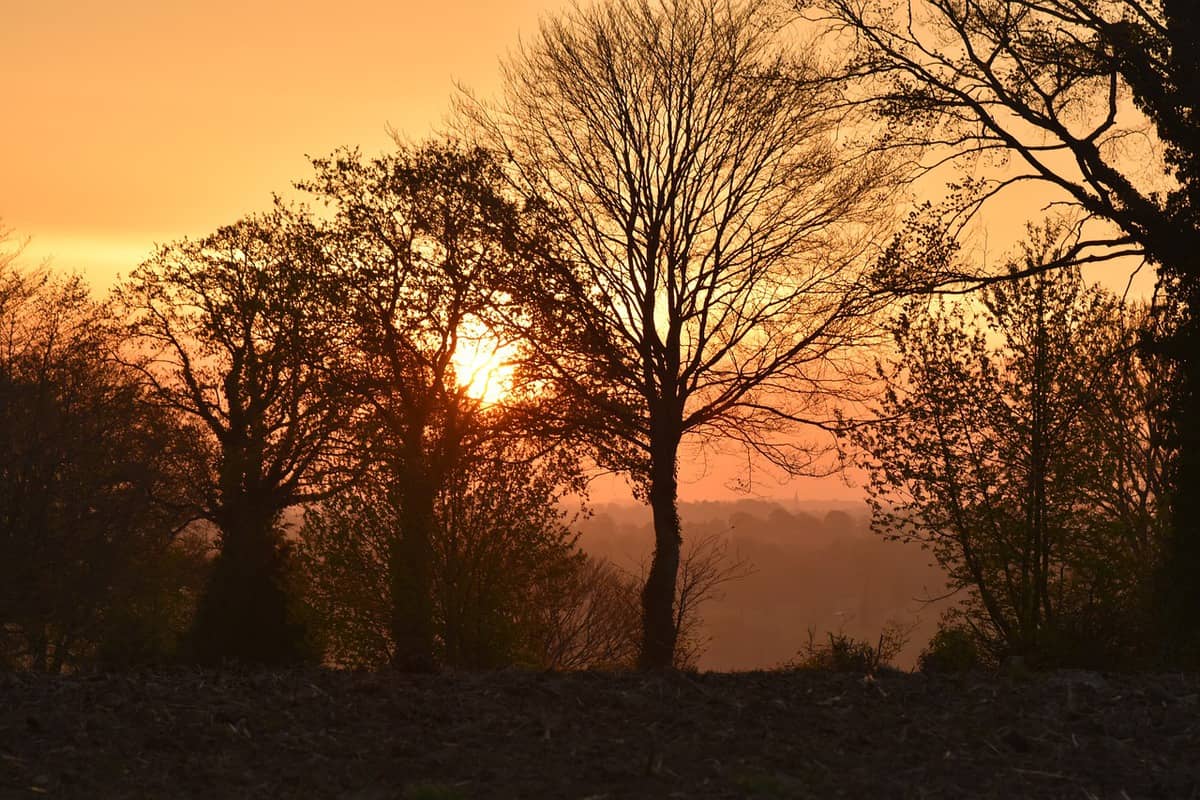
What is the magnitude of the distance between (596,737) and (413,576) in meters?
19.0

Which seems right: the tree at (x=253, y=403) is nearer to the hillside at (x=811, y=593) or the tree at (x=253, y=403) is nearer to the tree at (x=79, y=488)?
the tree at (x=79, y=488)

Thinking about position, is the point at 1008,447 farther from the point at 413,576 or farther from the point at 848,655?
the point at 413,576

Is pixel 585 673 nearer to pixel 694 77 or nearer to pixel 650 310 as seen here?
pixel 650 310

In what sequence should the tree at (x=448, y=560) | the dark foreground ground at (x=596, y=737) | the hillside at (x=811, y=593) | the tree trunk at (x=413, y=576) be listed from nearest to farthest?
the dark foreground ground at (x=596, y=737) < the tree trunk at (x=413, y=576) < the tree at (x=448, y=560) < the hillside at (x=811, y=593)

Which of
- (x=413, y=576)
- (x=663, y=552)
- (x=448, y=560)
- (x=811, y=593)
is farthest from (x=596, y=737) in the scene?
(x=811, y=593)

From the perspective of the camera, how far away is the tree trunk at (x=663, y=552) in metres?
20.5

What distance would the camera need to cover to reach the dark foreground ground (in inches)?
271

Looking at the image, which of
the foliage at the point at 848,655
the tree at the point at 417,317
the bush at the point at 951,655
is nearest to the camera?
the foliage at the point at 848,655

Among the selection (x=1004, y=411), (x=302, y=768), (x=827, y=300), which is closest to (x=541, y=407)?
(x=827, y=300)

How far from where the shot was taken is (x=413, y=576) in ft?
85.8

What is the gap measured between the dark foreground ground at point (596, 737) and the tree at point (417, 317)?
28.2 ft

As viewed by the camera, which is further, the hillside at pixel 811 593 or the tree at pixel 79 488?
the hillside at pixel 811 593

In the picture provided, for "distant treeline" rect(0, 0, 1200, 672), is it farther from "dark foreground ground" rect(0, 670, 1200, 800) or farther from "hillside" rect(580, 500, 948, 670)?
"hillside" rect(580, 500, 948, 670)

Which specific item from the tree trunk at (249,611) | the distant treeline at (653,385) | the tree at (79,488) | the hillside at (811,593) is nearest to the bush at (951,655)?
the distant treeline at (653,385)
